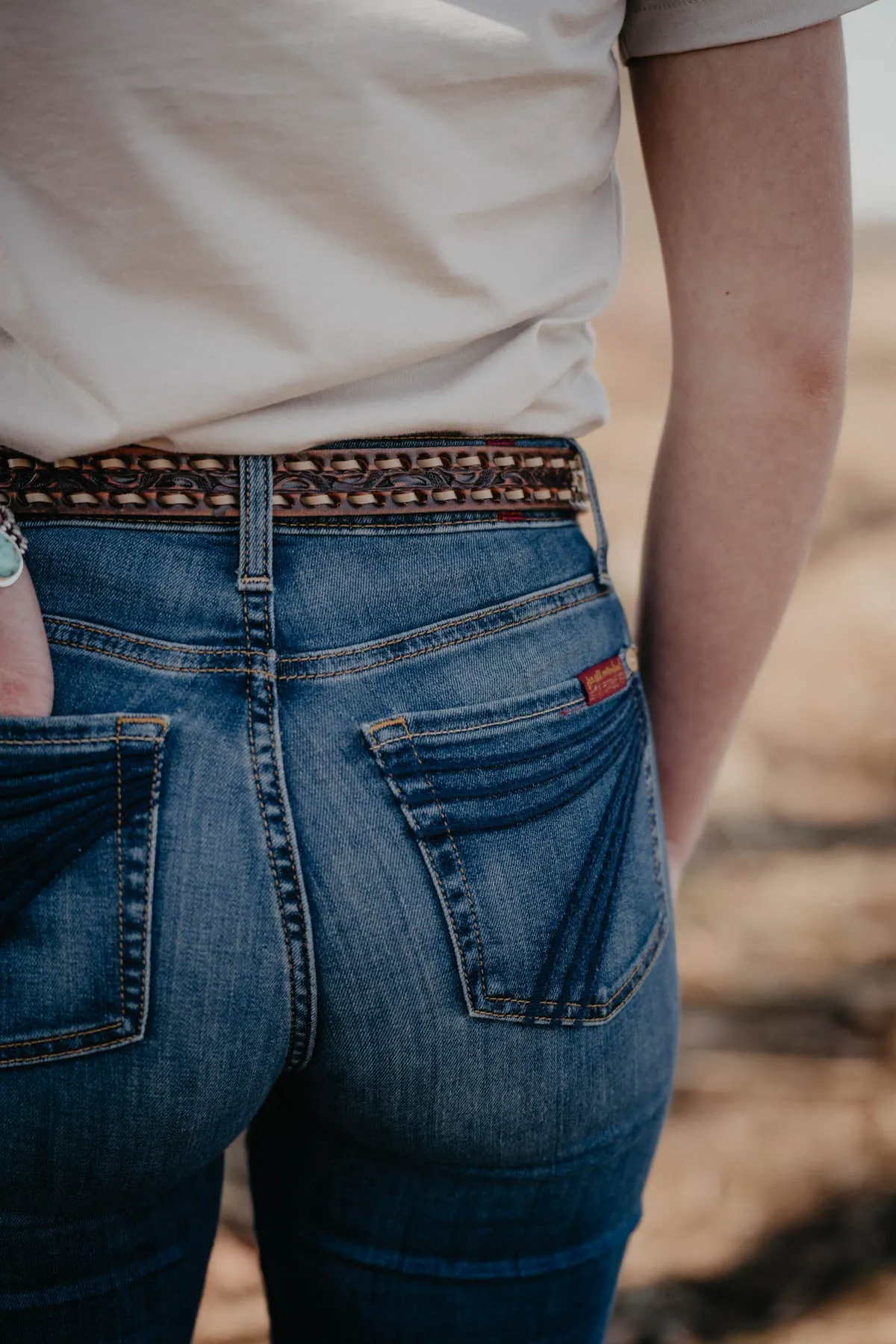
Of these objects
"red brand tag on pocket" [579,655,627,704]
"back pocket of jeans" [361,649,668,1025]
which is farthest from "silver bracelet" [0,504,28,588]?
"red brand tag on pocket" [579,655,627,704]

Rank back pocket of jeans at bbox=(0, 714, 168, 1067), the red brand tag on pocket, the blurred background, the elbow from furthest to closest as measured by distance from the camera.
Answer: the blurred background < the elbow < the red brand tag on pocket < back pocket of jeans at bbox=(0, 714, 168, 1067)

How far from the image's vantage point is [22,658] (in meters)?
0.75

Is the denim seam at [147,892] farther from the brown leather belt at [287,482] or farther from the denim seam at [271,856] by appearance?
the brown leather belt at [287,482]

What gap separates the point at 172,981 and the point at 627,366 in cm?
786

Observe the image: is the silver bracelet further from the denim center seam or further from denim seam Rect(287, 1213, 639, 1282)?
denim seam Rect(287, 1213, 639, 1282)

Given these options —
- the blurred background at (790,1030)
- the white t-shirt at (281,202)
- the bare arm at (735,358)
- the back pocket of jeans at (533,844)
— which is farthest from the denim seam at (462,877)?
the blurred background at (790,1030)

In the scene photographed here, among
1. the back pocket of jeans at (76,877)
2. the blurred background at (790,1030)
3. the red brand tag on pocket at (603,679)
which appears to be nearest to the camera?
the back pocket of jeans at (76,877)

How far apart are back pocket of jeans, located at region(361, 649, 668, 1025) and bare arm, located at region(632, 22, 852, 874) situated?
0.28 meters

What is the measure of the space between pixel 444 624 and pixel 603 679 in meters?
0.15

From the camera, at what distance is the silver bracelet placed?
763 mm

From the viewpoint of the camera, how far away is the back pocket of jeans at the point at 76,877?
2.34ft

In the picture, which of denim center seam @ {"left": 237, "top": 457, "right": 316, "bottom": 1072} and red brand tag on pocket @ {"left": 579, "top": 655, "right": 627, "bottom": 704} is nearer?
denim center seam @ {"left": 237, "top": 457, "right": 316, "bottom": 1072}

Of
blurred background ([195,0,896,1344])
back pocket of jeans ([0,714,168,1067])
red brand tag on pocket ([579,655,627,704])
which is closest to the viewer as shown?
back pocket of jeans ([0,714,168,1067])

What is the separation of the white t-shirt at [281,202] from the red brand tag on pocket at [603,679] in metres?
0.22
